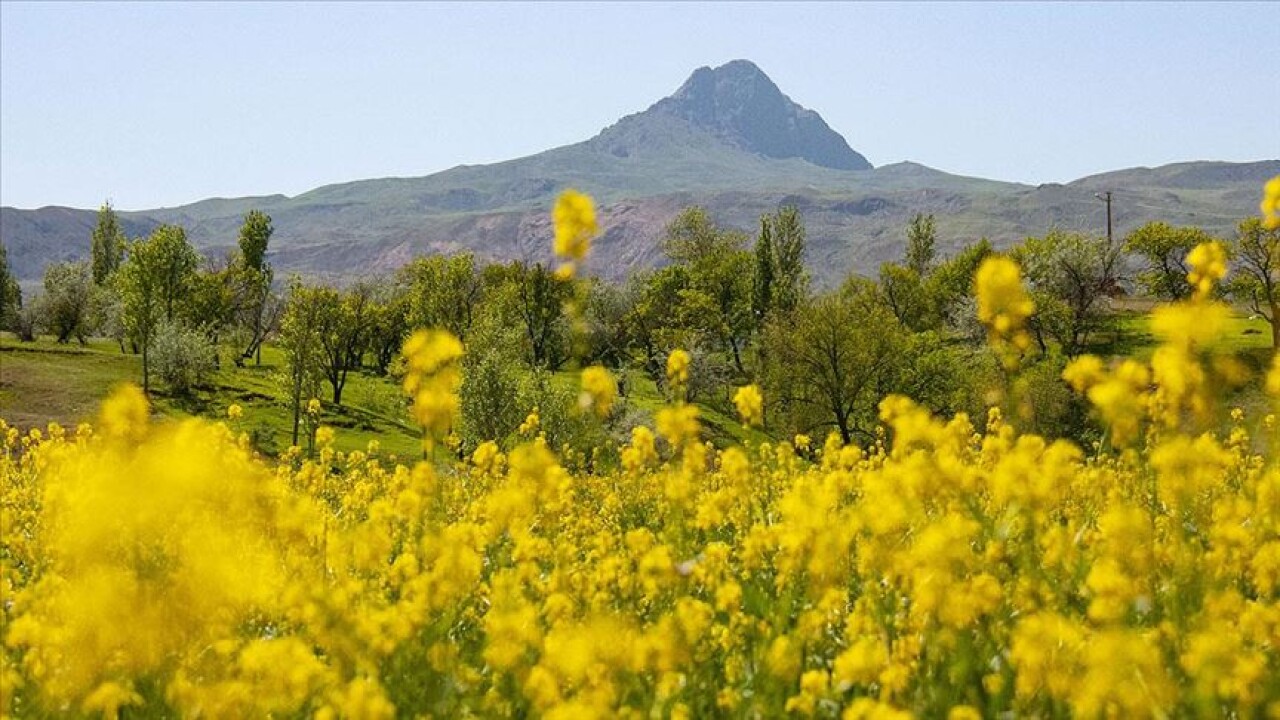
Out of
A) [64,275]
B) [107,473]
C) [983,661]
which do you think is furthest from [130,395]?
[64,275]

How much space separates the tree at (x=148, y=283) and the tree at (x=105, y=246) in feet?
151

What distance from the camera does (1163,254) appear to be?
3388 inches

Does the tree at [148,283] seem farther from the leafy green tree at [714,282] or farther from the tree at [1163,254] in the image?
the tree at [1163,254]

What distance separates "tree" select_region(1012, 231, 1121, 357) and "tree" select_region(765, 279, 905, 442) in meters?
25.9

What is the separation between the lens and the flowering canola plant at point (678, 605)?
164 inches

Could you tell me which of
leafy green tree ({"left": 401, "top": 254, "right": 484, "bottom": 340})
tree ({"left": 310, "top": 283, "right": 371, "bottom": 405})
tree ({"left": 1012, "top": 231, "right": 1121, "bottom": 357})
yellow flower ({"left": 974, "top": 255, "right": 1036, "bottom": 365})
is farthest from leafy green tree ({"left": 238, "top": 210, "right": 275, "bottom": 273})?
yellow flower ({"left": 974, "top": 255, "right": 1036, "bottom": 365})

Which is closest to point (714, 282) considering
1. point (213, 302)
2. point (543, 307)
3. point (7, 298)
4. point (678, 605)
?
point (543, 307)

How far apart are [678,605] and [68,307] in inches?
4333

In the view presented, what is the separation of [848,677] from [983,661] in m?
1.18

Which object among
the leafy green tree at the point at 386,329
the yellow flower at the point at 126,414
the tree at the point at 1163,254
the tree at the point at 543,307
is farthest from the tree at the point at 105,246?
the yellow flower at the point at 126,414

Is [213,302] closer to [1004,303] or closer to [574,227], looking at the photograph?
[574,227]

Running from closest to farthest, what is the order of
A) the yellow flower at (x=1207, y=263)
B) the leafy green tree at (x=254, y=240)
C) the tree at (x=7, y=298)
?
the yellow flower at (x=1207, y=263) < the leafy green tree at (x=254, y=240) < the tree at (x=7, y=298)

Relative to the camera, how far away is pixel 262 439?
51250mm

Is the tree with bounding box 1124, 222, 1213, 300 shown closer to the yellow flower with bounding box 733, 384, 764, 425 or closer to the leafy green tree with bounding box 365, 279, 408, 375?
the leafy green tree with bounding box 365, 279, 408, 375
